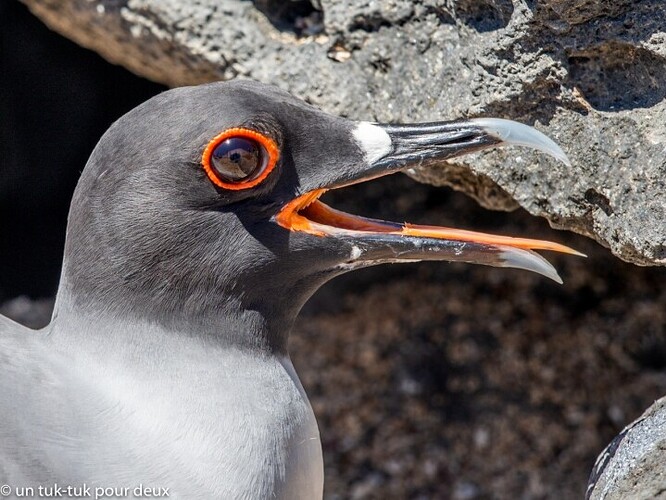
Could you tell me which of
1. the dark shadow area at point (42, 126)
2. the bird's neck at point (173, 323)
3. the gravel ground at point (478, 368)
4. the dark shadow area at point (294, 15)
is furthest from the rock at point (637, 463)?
the dark shadow area at point (42, 126)

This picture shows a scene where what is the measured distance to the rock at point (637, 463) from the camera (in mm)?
2498

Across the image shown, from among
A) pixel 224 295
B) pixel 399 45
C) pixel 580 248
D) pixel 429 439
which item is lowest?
pixel 429 439

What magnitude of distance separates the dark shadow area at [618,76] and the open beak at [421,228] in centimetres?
36

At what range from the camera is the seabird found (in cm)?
249

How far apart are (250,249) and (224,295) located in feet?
0.46

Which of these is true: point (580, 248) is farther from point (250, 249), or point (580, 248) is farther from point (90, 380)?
point (90, 380)

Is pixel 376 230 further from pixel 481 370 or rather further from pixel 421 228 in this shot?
pixel 481 370

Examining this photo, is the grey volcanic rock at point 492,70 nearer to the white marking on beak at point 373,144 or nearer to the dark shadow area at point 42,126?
the white marking on beak at point 373,144

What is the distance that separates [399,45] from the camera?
129 inches

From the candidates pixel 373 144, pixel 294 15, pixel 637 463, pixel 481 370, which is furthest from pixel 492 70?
pixel 481 370

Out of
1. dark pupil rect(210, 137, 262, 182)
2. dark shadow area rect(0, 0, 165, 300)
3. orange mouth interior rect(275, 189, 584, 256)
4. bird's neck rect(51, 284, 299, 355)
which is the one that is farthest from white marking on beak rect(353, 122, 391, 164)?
dark shadow area rect(0, 0, 165, 300)

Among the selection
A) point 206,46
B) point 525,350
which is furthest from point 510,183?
point 525,350

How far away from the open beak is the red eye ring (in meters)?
0.12

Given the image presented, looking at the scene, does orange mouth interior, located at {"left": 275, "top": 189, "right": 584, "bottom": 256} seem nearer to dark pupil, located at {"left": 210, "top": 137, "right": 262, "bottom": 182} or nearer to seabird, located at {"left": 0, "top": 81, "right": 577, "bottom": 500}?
seabird, located at {"left": 0, "top": 81, "right": 577, "bottom": 500}
